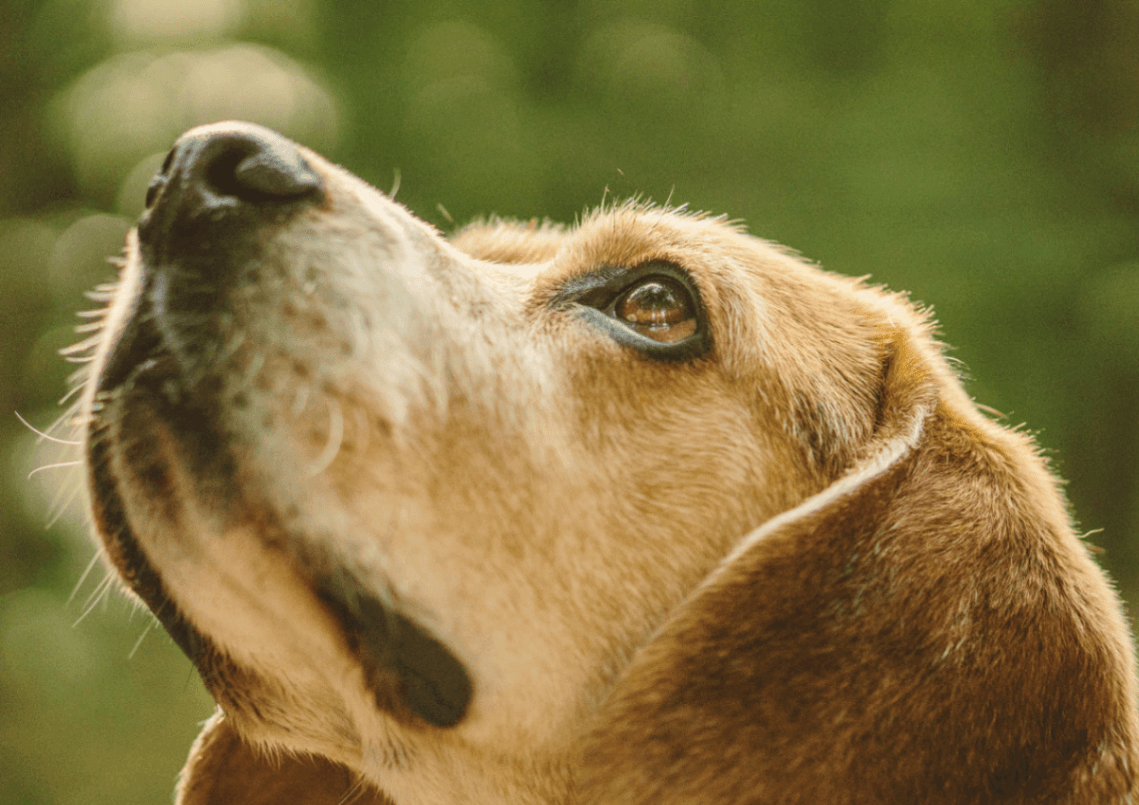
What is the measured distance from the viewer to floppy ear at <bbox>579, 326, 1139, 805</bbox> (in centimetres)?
192

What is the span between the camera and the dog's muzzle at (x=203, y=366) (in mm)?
1916

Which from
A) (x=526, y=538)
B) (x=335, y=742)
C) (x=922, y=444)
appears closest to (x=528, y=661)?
(x=526, y=538)

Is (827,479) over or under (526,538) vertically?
over

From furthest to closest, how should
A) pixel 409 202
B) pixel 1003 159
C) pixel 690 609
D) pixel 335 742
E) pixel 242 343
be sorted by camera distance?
pixel 1003 159, pixel 409 202, pixel 335 742, pixel 690 609, pixel 242 343

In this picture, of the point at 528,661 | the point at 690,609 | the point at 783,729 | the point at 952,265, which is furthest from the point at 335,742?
the point at 952,265

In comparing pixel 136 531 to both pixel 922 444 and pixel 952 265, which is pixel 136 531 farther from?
pixel 952 265

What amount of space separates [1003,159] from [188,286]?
694 centimetres

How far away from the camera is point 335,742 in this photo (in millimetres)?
2320

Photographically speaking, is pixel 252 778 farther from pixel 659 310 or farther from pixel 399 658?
pixel 659 310

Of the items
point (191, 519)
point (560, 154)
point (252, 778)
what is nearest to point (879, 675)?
point (191, 519)

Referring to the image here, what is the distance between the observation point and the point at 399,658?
2.06 m

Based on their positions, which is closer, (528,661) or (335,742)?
(528,661)

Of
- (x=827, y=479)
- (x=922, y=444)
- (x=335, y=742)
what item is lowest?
(x=335, y=742)

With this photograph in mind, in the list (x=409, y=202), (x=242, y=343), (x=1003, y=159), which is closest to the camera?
(x=242, y=343)
